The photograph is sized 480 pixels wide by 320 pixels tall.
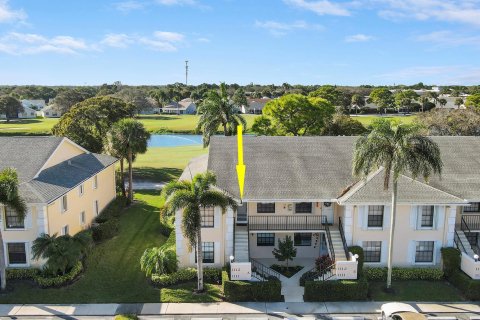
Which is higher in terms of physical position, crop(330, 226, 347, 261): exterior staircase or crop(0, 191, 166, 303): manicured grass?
crop(330, 226, 347, 261): exterior staircase

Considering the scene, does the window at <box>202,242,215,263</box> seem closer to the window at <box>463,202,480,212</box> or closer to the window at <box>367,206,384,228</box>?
the window at <box>367,206,384,228</box>

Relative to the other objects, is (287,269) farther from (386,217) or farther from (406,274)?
(406,274)

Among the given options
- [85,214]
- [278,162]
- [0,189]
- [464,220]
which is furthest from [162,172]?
[464,220]

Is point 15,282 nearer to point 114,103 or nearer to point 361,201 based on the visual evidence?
point 361,201

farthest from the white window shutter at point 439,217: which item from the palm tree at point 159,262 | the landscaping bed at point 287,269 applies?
the palm tree at point 159,262

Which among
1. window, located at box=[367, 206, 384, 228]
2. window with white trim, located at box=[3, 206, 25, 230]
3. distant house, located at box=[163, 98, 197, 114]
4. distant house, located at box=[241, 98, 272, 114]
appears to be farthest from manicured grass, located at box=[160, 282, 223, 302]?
distant house, located at box=[163, 98, 197, 114]
